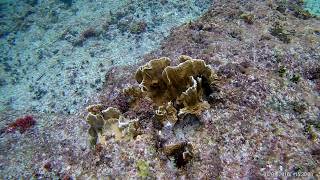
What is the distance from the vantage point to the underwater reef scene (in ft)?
18.7

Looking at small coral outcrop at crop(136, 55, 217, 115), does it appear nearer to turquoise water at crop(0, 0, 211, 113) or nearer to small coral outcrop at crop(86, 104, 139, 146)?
small coral outcrop at crop(86, 104, 139, 146)

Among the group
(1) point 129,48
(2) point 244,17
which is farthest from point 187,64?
(1) point 129,48

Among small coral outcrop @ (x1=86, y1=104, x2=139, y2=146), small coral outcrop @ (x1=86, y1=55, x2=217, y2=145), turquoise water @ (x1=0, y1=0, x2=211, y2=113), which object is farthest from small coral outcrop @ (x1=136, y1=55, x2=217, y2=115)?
turquoise water @ (x1=0, y1=0, x2=211, y2=113)

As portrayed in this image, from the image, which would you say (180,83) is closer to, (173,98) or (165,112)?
(173,98)

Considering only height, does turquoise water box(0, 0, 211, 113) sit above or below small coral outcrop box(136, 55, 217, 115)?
below

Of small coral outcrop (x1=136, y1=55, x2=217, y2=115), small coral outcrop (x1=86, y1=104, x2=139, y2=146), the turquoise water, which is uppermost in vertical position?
small coral outcrop (x1=136, y1=55, x2=217, y2=115)

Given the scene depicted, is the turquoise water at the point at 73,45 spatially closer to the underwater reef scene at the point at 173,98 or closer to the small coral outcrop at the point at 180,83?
the underwater reef scene at the point at 173,98

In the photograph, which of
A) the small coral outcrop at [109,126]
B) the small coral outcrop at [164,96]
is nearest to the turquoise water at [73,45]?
the small coral outcrop at [109,126]

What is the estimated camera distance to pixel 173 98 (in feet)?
21.6

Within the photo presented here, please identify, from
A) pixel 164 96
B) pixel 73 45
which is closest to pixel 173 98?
pixel 164 96

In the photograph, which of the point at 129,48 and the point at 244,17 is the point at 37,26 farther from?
the point at 244,17

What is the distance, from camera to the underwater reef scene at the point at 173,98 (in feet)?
18.7

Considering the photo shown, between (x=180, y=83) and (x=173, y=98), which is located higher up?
(x=180, y=83)

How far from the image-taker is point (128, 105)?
746 centimetres
